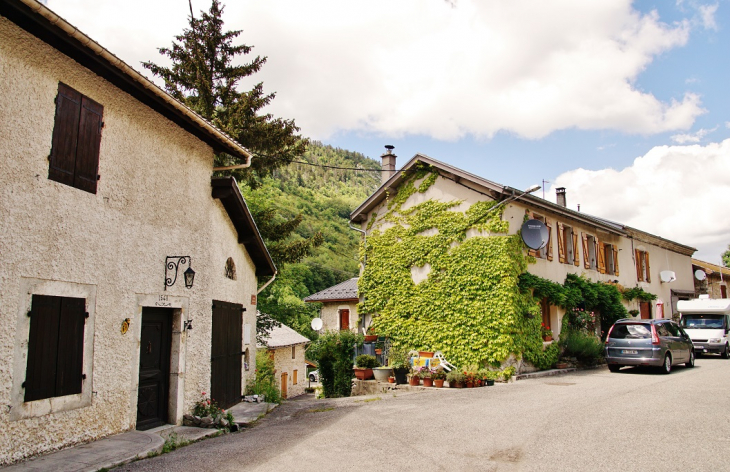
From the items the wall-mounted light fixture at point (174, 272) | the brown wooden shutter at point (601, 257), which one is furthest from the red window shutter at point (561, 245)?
the wall-mounted light fixture at point (174, 272)

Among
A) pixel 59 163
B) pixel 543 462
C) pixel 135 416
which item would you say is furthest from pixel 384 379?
pixel 59 163

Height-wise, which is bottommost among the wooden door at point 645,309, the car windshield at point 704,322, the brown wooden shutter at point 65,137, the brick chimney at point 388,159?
the car windshield at point 704,322

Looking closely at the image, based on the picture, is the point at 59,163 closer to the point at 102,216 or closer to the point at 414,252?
the point at 102,216

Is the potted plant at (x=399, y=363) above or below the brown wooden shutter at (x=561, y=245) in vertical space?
below

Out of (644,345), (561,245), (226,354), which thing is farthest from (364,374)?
(561,245)

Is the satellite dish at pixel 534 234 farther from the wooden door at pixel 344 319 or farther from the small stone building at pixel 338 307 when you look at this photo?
the wooden door at pixel 344 319

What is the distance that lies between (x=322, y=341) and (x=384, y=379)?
88.4 inches

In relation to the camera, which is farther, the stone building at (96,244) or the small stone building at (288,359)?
the small stone building at (288,359)

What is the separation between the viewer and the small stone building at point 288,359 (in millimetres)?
31672

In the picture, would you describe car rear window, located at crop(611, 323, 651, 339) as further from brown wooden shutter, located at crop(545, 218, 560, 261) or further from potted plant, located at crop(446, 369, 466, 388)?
potted plant, located at crop(446, 369, 466, 388)

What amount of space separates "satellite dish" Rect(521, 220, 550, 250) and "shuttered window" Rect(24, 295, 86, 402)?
1283cm

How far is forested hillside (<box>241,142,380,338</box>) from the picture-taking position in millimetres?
19781

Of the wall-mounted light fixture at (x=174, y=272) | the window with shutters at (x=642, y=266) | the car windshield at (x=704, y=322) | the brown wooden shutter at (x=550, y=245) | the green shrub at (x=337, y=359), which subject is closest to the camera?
the wall-mounted light fixture at (x=174, y=272)

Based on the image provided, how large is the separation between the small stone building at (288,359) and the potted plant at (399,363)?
1398cm
